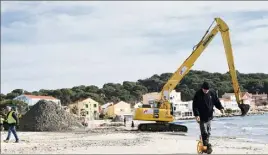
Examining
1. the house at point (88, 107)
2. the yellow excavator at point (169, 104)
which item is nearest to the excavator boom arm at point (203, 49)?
the yellow excavator at point (169, 104)

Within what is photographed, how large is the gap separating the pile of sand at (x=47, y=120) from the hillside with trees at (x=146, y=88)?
67041 mm

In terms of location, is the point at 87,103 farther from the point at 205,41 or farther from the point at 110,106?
the point at 205,41

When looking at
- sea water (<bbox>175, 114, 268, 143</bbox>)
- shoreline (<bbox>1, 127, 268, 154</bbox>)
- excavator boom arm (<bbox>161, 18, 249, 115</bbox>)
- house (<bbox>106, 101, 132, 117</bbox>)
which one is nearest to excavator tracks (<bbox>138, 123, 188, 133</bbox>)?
sea water (<bbox>175, 114, 268, 143</bbox>)

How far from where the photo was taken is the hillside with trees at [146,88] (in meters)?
109

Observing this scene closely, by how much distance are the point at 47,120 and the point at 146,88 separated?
112096 mm

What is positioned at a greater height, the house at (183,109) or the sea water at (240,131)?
the house at (183,109)

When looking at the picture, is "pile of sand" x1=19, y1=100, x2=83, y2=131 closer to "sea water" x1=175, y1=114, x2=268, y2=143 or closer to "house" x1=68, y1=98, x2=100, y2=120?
"sea water" x1=175, y1=114, x2=268, y2=143

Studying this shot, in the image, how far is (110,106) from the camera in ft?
392

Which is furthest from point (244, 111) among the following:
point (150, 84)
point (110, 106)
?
point (150, 84)

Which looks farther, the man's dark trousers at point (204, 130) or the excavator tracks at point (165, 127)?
the excavator tracks at point (165, 127)

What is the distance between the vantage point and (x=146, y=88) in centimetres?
14625

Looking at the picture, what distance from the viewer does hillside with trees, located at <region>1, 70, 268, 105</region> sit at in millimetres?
109312

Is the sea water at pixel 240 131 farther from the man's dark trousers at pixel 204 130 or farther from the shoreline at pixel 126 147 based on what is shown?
the man's dark trousers at pixel 204 130

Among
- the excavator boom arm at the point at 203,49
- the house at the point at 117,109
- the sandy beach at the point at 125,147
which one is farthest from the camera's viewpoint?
the house at the point at 117,109
